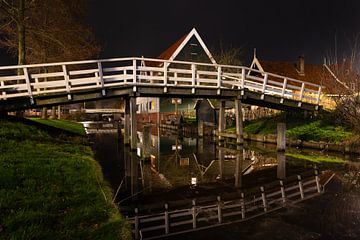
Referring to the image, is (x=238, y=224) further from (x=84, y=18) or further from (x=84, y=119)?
(x=84, y=119)

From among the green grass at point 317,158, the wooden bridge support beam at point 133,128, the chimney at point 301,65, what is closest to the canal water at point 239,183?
the green grass at point 317,158

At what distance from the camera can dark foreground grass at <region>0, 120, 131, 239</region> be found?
5.29 metres

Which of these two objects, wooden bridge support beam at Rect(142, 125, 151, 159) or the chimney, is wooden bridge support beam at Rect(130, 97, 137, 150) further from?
the chimney

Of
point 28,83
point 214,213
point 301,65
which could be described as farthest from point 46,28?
point 301,65

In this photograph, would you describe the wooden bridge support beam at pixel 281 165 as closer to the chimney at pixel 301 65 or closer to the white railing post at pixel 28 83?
the white railing post at pixel 28 83

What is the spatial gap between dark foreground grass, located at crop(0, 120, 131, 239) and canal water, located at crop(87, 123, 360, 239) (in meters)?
1.00

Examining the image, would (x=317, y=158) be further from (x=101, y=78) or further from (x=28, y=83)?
(x=28, y=83)

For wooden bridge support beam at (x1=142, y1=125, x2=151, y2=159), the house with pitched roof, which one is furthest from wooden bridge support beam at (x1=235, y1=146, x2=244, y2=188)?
the house with pitched roof

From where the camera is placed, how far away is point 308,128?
71.7ft

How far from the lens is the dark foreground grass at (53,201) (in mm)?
5285

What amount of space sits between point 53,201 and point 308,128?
19.0 m

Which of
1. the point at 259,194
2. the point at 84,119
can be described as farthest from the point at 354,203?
the point at 84,119

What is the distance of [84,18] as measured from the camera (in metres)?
29.0

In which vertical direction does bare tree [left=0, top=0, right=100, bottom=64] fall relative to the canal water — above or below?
above
